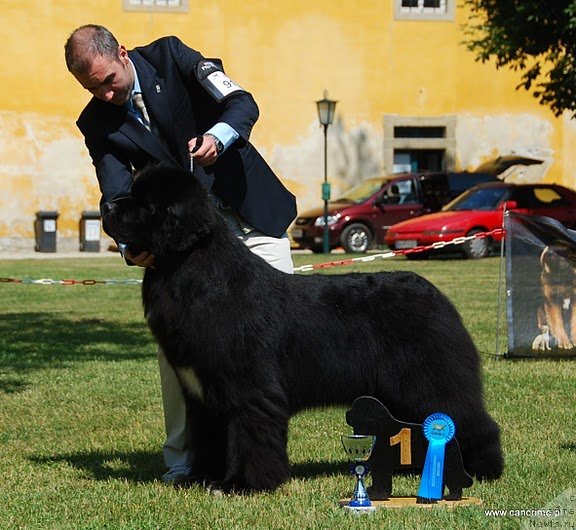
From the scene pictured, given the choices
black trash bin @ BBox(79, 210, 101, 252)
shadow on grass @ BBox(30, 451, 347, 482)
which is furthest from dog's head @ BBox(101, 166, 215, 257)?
black trash bin @ BBox(79, 210, 101, 252)

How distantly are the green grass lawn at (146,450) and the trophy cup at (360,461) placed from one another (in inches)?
2.6

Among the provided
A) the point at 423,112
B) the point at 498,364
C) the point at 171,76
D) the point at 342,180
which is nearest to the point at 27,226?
the point at 342,180

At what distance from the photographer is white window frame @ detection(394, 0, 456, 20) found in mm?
30344

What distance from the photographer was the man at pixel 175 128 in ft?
16.8

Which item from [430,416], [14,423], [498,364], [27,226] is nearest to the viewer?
[430,416]

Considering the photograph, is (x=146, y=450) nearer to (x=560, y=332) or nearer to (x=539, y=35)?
(x=560, y=332)

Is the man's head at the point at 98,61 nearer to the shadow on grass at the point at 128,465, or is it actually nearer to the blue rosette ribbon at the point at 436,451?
the shadow on grass at the point at 128,465

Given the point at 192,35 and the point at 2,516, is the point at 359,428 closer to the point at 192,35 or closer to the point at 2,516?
the point at 2,516

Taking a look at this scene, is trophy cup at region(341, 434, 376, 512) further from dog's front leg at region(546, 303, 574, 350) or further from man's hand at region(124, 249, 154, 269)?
dog's front leg at region(546, 303, 574, 350)

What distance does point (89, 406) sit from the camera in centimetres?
762

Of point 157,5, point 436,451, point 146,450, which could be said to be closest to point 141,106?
point 146,450

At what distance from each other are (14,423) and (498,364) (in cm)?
407

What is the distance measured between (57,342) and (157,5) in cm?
1964

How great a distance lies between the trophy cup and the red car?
17.0m
